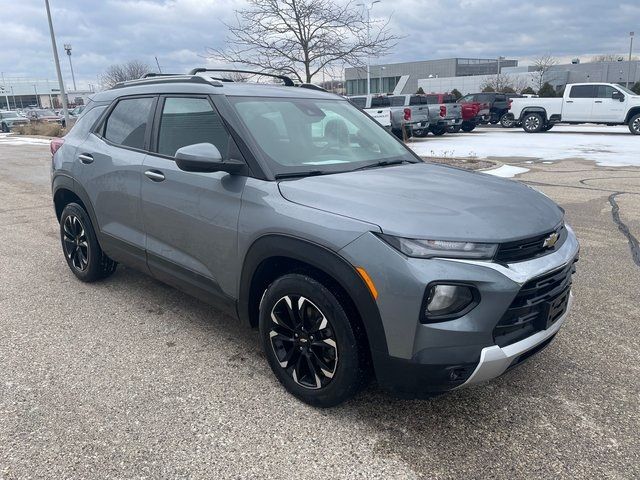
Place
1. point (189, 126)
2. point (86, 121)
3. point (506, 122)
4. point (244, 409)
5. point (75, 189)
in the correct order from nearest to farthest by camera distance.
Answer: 1. point (244, 409)
2. point (189, 126)
3. point (75, 189)
4. point (86, 121)
5. point (506, 122)

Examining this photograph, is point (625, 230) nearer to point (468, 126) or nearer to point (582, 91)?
point (582, 91)

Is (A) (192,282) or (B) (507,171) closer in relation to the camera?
(A) (192,282)

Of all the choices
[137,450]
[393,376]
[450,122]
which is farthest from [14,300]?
[450,122]

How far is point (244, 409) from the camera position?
2.94 m

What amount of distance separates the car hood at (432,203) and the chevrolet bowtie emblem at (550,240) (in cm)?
5

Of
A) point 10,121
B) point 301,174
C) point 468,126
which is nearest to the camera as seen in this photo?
point 301,174

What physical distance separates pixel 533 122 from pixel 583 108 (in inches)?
82.3

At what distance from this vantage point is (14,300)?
181 inches

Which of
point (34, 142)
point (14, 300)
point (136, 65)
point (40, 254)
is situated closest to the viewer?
point (14, 300)

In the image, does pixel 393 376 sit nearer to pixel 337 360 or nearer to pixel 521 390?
pixel 337 360

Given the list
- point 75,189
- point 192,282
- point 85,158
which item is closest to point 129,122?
point 85,158

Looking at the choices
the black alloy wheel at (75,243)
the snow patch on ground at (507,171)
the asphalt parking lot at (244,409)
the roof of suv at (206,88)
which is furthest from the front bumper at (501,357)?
the snow patch on ground at (507,171)

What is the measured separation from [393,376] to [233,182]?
147 centimetres

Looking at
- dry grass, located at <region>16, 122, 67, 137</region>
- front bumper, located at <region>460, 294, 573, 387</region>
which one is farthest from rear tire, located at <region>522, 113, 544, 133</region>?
dry grass, located at <region>16, 122, 67, 137</region>
